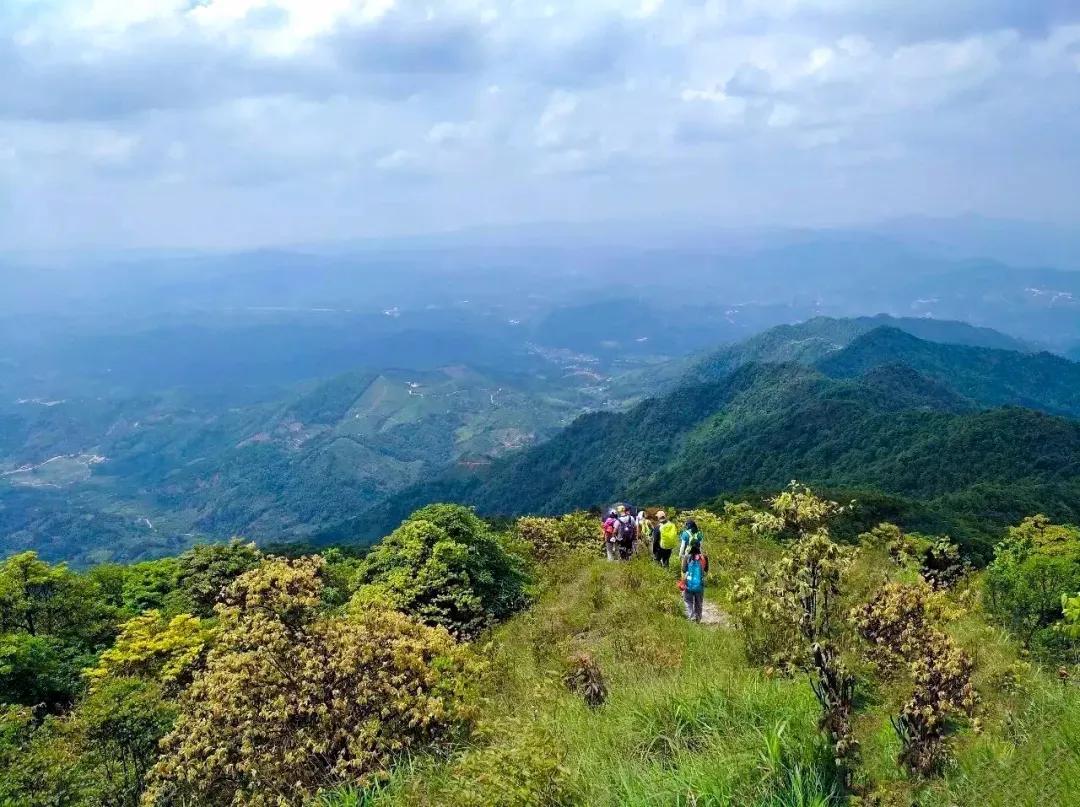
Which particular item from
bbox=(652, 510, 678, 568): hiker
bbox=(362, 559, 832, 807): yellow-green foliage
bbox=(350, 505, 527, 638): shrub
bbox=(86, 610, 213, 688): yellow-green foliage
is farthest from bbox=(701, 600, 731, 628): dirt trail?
bbox=(86, 610, 213, 688): yellow-green foliage

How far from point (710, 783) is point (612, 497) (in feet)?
374

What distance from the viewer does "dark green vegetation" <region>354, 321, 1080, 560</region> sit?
236ft

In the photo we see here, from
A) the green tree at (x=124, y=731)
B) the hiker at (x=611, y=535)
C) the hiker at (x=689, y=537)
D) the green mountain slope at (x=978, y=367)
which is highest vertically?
the hiker at (x=689, y=537)

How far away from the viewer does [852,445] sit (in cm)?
9850

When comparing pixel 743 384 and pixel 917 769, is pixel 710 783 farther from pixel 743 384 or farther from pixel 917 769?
pixel 743 384

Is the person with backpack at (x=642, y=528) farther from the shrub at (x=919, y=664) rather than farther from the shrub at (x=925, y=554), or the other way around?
the shrub at (x=919, y=664)

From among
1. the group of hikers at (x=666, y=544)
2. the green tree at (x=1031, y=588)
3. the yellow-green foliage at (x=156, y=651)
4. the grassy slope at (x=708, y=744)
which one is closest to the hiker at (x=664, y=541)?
the group of hikers at (x=666, y=544)

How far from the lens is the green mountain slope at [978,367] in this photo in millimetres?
177375

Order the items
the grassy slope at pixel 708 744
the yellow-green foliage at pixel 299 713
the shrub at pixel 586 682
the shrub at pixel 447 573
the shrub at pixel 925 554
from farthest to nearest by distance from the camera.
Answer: the shrub at pixel 925 554
the shrub at pixel 447 573
the shrub at pixel 586 682
the yellow-green foliage at pixel 299 713
the grassy slope at pixel 708 744

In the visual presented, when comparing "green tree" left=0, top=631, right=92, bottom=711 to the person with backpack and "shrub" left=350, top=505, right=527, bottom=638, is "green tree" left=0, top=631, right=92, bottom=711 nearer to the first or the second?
"shrub" left=350, top=505, right=527, bottom=638

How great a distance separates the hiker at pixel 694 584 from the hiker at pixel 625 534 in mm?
5605

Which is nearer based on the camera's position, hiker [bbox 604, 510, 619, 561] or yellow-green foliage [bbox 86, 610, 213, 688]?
yellow-green foliage [bbox 86, 610, 213, 688]

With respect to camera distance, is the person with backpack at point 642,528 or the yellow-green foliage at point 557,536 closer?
the person with backpack at point 642,528

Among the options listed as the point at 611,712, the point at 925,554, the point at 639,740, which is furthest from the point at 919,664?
the point at 925,554
